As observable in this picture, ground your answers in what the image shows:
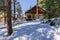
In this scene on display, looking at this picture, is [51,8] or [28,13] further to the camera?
[28,13]

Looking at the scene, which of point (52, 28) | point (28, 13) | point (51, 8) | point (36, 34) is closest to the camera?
point (36, 34)

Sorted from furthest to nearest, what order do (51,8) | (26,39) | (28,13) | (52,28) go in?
(28,13) < (51,8) < (52,28) < (26,39)

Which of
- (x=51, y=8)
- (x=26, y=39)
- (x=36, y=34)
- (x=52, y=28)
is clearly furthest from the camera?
(x=51, y=8)

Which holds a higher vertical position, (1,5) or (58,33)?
(1,5)

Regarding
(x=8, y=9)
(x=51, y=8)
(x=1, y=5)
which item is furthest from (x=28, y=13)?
(x=8, y=9)

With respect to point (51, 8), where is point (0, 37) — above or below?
below

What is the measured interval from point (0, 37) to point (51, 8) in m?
12.5

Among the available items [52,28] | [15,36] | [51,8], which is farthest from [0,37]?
[51,8]

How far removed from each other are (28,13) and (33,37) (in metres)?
28.5

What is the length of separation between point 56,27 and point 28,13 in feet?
88.7

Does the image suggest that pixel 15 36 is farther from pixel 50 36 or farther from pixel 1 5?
pixel 1 5

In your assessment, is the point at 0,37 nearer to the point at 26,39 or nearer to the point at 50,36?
the point at 26,39

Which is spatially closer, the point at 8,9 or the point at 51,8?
the point at 8,9

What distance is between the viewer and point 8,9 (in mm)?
11516
